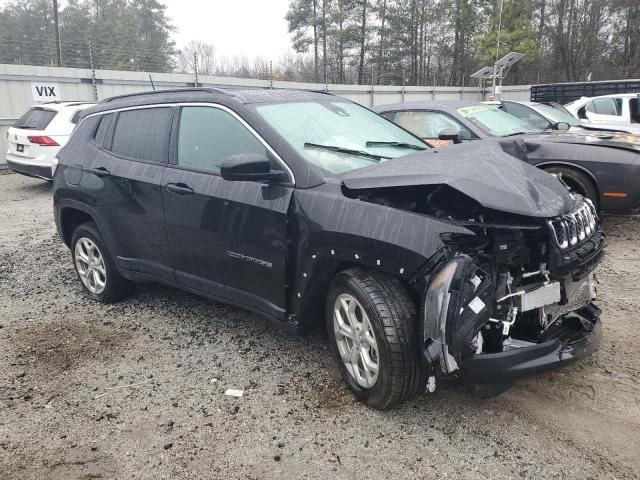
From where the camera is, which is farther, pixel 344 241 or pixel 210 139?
pixel 210 139

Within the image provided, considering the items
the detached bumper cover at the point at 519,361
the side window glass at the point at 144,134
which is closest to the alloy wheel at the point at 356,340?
the detached bumper cover at the point at 519,361

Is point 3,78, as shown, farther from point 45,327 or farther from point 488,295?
point 488,295

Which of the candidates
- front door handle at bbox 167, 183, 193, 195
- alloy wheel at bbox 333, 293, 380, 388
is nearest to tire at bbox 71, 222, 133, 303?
front door handle at bbox 167, 183, 193, 195

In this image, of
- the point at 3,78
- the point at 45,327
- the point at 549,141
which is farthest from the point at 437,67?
the point at 45,327

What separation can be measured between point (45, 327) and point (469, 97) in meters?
31.5

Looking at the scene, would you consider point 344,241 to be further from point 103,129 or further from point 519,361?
point 103,129

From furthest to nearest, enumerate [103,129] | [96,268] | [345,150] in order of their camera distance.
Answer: [96,268] < [103,129] < [345,150]

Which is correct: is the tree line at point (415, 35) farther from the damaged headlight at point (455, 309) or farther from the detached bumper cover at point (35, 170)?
the damaged headlight at point (455, 309)

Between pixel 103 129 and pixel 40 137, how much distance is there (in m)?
6.28

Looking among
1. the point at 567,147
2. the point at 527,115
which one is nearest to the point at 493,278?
the point at 567,147

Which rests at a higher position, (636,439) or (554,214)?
(554,214)

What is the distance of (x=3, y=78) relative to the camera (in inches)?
526

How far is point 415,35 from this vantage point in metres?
43.7

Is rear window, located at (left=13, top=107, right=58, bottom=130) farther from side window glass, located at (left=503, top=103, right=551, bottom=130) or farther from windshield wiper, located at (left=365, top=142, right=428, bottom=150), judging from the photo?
windshield wiper, located at (left=365, top=142, right=428, bottom=150)
